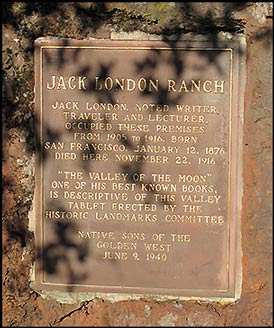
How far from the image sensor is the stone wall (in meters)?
3.17

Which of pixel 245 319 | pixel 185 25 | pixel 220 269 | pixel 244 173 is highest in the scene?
pixel 185 25

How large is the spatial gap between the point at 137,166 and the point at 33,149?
0.56 m

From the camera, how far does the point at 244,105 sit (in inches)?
125

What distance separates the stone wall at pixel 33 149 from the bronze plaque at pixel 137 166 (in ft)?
0.26

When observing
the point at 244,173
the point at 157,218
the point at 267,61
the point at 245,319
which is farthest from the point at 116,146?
the point at 245,319

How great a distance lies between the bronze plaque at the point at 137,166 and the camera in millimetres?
3158

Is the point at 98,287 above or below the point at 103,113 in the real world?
below

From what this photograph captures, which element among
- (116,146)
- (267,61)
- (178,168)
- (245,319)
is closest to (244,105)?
(267,61)

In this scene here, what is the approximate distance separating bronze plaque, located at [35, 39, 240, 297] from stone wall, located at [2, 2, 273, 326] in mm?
80

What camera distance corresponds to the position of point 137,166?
322cm

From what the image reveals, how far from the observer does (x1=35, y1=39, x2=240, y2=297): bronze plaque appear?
316cm

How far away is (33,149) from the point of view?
3.30m

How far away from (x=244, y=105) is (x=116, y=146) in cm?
68

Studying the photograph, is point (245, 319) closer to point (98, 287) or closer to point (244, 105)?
point (98, 287)
